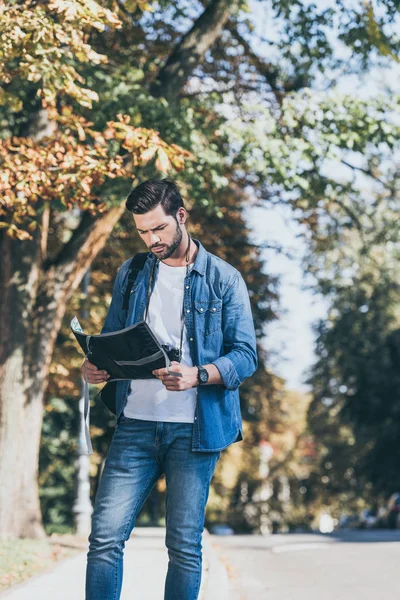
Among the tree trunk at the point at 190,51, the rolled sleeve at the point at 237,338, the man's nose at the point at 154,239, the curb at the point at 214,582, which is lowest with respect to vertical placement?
the curb at the point at 214,582

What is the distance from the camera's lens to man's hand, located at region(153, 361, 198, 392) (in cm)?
385

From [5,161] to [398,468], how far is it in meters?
26.7

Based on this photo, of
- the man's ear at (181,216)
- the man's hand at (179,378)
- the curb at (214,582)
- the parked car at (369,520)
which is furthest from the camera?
the parked car at (369,520)

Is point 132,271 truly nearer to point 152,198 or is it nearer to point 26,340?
point 152,198

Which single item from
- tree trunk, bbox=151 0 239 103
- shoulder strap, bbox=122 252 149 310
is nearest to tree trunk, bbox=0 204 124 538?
tree trunk, bbox=151 0 239 103

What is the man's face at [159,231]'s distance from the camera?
4.08 metres

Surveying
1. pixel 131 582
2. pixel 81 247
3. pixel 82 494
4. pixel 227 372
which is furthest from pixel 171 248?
pixel 82 494

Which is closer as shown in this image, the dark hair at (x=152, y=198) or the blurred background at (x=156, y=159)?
the dark hair at (x=152, y=198)

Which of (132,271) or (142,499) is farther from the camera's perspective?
(132,271)

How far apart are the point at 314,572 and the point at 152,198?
22.2ft

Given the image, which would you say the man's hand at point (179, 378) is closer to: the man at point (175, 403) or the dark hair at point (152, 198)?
the man at point (175, 403)

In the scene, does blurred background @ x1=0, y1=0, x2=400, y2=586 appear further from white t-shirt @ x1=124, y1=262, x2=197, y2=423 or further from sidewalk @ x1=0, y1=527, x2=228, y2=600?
white t-shirt @ x1=124, y1=262, x2=197, y2=423

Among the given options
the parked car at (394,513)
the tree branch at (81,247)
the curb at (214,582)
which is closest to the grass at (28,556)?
the curb at (214,582)

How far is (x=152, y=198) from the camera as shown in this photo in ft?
13.4
